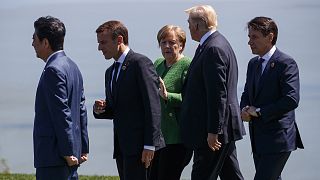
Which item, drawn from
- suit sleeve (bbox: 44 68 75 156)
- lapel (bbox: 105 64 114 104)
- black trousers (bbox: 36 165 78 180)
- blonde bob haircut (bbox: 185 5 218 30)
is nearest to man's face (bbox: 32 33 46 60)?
suit sleeve (bbox: 44 68 75 156)

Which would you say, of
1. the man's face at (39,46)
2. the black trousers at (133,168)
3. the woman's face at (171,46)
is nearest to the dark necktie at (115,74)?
the black trousers at (133,168)

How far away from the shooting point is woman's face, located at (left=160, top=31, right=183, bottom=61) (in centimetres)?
809

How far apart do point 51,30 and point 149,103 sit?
0.95 m

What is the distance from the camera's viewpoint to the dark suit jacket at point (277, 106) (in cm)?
709

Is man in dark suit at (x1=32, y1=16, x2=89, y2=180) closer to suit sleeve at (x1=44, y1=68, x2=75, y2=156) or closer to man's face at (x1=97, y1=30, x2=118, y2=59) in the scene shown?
suit sleeve at (x1=44, y1=68, x2=75, y2=156)

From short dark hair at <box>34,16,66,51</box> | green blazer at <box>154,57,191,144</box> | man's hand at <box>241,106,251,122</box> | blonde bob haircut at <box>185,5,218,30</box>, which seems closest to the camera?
short dark hair at <box>34,16,66,51</box>

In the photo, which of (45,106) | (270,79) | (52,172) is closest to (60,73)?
(45,106)

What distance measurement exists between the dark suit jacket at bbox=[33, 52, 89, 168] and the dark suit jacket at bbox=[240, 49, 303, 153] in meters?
1.55

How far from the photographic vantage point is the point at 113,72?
719 cm

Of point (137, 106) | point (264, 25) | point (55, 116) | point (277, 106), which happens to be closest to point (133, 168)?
point (137, 106)

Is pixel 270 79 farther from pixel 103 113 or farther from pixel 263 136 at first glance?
pixel 103 113

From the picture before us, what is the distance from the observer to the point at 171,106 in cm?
795

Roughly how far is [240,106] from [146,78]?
1.12m

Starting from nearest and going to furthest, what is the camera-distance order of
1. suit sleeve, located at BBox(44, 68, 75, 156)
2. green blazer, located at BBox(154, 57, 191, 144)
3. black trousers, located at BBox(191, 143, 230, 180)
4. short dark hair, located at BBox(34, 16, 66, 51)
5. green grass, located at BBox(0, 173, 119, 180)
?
1. suit sleeve, located at BBox(44, 68, 75, 156)
2. short dark hair, located at BBox(34, 16, 66, 51)
3. black trousers, located at BBox(191, 143, 230, 180)
4. green blazer, located at BBox(154, 57, 191, 144)
5. green grass, located at BBox(0, 173, 119, 180)
